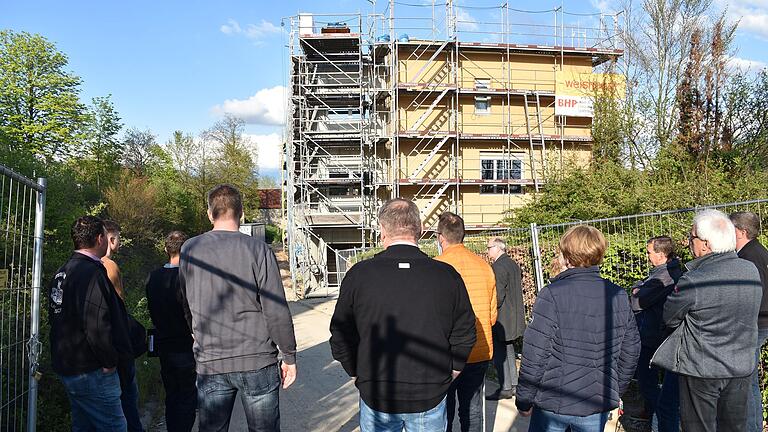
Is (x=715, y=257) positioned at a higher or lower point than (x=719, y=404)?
higher

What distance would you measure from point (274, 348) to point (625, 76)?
21.9 metres

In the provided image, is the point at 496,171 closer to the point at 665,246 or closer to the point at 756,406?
the point at 665,246

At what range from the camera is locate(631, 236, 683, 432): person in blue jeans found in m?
4.26

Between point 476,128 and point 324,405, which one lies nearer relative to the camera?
point 324,405

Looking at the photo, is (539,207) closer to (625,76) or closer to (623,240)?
(625,76)

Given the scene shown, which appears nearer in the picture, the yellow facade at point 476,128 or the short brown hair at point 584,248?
the short brown hair at point 584,248

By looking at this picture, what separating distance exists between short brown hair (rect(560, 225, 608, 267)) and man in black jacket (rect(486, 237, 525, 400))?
2.97m

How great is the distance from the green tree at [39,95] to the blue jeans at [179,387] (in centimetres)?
2703

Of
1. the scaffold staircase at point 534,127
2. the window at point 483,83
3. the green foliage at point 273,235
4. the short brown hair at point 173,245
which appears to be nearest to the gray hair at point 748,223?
the short brown hair at point 173,245

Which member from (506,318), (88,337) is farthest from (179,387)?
(506,318)

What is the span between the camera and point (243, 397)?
11.0ft

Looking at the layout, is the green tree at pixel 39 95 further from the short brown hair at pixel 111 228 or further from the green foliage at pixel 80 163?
the short brown hair at pixel 111 228

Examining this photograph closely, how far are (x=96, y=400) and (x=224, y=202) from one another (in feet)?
5.22

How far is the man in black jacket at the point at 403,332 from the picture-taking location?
9.17 feet
